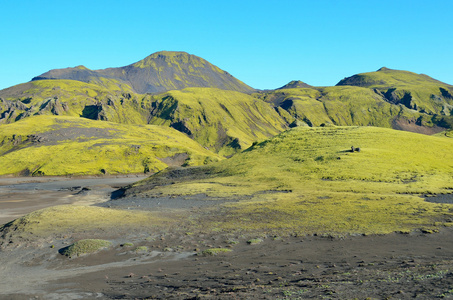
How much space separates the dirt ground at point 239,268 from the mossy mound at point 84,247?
2.94 ft

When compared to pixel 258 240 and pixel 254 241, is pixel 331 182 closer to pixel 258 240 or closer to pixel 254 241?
pixel 258 240

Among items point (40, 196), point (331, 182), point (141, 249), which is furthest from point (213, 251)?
point (40, 196)

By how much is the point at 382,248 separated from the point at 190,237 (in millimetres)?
19842

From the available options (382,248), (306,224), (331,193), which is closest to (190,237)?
(306,224)

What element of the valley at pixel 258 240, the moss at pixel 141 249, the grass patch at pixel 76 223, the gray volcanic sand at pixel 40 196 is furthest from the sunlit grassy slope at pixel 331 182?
the gray volcanic sand at pixel 40 196

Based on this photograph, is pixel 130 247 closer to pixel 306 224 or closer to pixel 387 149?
pixel 306 224

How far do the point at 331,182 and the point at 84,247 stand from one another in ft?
187

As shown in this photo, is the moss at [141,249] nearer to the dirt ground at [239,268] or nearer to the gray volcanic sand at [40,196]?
the dirt ground at [239,268]

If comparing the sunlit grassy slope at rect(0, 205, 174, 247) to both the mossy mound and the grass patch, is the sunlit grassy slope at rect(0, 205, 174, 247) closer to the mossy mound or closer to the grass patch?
the grass patch

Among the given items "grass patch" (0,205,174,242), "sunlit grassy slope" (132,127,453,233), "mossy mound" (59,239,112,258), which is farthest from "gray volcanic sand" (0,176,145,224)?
"mossy mound" (59,239,112,258)

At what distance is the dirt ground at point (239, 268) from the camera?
73.0ft

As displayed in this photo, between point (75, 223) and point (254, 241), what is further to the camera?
point (75, 223)

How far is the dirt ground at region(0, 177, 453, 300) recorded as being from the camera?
22250 mm

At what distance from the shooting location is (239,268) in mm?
28484
